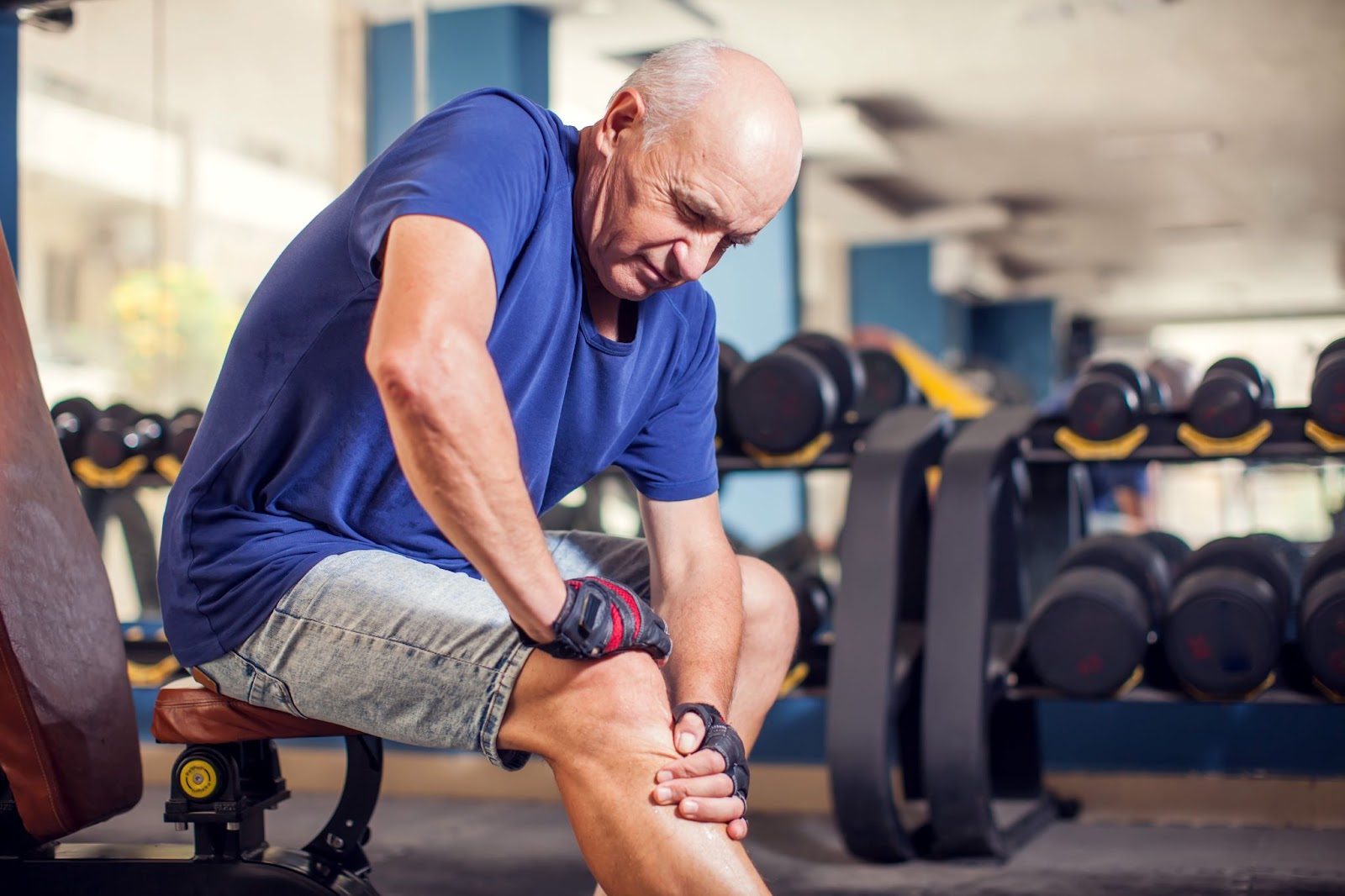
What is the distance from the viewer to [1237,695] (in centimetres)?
202

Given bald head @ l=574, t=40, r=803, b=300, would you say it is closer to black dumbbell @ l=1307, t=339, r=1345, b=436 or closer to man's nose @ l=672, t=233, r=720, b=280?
man's nose @ l=672, t=233, r=720, b=280

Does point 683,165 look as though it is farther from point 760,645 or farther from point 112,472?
point 112,472

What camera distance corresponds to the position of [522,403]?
43.9 inches

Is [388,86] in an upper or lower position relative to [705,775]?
upper

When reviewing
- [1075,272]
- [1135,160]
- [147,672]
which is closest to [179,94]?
[147,672]

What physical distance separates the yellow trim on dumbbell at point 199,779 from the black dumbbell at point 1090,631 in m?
1.36

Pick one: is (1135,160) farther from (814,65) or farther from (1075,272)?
(1075,272)

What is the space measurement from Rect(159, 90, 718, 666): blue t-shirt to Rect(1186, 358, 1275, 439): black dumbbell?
140 cm

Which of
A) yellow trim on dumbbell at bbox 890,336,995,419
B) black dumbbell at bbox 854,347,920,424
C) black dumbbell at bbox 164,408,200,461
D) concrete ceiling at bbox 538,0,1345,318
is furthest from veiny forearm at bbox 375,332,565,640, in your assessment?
yellow trim on dumbbell at bbox 890,336,995,419

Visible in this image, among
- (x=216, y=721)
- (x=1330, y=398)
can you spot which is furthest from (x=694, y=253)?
(x=1330, y=398)

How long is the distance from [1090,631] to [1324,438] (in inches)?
20.8

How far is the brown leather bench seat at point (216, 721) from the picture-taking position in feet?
3.77

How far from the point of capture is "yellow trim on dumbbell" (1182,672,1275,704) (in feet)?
6.62

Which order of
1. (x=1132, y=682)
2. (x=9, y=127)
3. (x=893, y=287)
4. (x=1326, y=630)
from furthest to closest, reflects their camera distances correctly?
(x=893, y=287) → (x=9, y=127) → (x=1132, y=682) → (x=1326, y=630)
